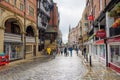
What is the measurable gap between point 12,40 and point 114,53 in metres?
14.3

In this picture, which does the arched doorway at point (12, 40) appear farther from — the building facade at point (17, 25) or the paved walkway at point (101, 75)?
the paved walkway at point (101, 75)

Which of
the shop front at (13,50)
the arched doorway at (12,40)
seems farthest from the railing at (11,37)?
the shop front at (13,50)

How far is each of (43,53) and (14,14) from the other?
20.4 meters

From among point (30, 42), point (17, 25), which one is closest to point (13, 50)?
point (17, 25)

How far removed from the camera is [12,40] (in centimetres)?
2662

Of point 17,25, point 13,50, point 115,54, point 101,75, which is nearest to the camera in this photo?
point 101,75

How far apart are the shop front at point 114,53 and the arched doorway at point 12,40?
495 inches

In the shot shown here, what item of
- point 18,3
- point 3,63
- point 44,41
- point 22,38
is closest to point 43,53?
point 44,41

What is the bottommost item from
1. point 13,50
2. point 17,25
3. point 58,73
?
point 58,73

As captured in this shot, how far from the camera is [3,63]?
68.6 feet

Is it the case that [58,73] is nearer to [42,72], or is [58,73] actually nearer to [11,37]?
[42,72]

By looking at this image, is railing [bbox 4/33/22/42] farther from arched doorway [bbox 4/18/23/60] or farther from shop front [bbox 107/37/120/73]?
shop front [bbox 107/37/120/73]

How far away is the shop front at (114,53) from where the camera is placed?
15.3 meters

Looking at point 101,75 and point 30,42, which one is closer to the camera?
point 101,75
